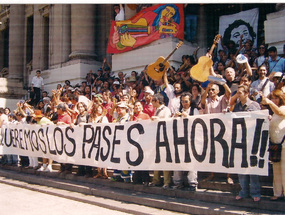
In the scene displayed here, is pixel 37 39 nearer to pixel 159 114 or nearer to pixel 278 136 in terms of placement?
pixel 159 114

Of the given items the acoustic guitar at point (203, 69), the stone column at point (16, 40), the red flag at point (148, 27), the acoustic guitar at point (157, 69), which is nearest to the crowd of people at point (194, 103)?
the acoustic guitar at point (203, 69)

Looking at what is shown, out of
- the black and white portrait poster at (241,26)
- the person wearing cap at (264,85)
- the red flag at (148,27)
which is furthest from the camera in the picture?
the red flag at (148,27)

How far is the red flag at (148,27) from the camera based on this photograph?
488 inches

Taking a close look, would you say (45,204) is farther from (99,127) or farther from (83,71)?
(83,71)

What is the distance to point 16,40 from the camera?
Result: 24.2 metres

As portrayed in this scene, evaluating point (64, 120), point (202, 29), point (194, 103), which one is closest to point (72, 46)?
point (202, 29)

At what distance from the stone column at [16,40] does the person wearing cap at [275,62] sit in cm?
1980

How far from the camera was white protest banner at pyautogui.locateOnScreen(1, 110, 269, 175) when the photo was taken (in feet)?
16.4

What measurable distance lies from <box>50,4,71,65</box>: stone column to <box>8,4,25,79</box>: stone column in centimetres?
612

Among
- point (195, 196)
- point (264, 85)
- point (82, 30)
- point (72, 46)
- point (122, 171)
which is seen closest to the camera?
point (195, 196)

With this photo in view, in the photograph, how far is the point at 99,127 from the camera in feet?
23.9

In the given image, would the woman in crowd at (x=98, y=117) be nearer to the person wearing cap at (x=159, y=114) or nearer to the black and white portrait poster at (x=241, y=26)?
the person wearing cap at (x=159, y=114)

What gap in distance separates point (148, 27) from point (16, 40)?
47.1 ft

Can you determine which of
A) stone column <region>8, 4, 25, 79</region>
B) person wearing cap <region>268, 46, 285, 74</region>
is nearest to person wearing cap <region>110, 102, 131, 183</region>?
person wearing cap <region>268, 46, 285, 74</region>
